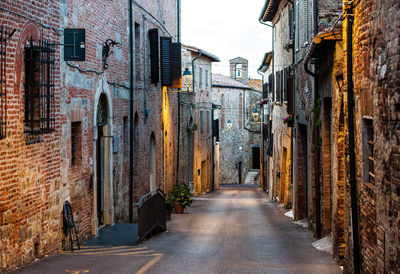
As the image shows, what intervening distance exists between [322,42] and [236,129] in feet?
131

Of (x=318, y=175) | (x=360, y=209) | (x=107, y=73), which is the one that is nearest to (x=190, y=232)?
(x=318, y=175)

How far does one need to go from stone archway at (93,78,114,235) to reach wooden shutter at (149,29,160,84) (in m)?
5.43

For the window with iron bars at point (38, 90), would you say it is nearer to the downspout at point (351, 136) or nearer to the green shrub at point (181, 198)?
the downspout at point (351, 136)

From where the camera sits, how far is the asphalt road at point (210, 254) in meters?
8.57

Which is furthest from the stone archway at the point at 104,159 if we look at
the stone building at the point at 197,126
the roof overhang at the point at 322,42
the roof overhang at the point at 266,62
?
the roof overhang at the point at 266,62

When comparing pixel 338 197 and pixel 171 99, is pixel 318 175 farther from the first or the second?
pixel 171 99

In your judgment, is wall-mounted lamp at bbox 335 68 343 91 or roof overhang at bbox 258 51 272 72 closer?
wall-mounted lamp at bbox 335 68 343 91

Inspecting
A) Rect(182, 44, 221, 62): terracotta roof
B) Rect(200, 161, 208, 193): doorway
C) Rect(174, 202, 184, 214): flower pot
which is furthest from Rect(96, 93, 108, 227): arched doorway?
Rect(200, 161, 208, 193): doorway

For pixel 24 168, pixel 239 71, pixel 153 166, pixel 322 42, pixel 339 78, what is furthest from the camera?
pixel 239 71

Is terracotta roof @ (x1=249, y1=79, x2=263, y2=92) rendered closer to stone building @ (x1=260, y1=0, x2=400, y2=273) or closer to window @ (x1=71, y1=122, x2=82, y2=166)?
stone building @ (x1=260, y1=0, x2=400, y2=273)

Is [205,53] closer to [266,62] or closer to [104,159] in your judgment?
[266,62]

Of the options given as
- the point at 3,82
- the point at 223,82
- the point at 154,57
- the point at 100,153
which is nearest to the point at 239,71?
the point at 223,82

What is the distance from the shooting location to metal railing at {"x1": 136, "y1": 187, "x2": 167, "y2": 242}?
11500mm

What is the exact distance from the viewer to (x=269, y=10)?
2520 cm
